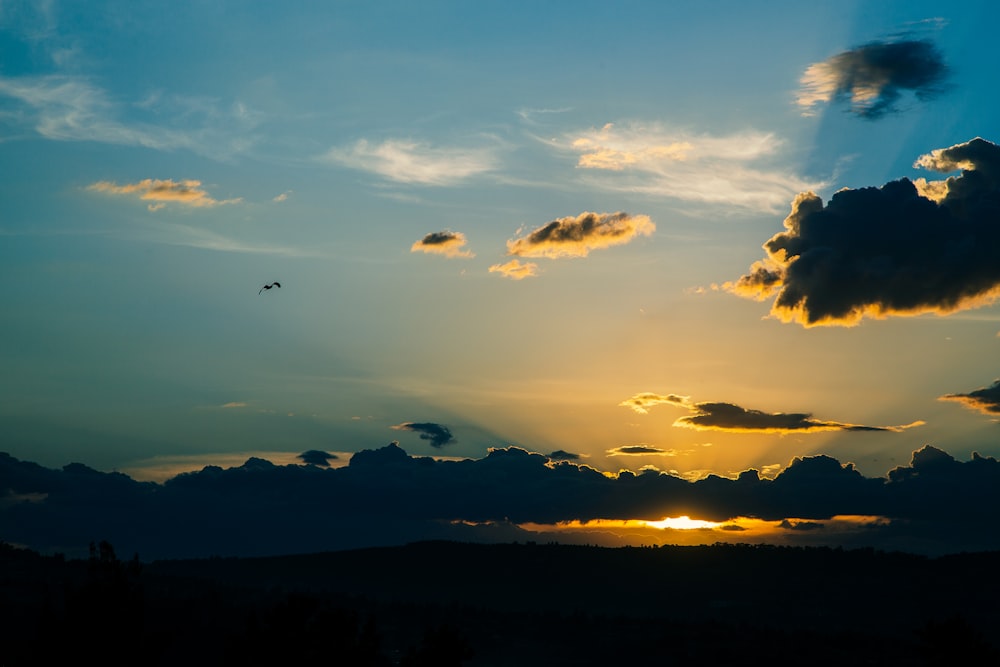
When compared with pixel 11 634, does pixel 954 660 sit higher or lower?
higher

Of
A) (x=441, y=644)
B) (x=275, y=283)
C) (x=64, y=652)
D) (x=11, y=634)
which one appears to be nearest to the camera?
(x=64, y=652)

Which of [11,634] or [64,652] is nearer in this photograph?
[64,652]

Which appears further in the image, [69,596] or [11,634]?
[11,634]

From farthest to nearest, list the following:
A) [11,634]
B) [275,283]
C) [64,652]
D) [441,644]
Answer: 1. [11,634]
2. [275,283]
3. [441,644]
4. [64,652]

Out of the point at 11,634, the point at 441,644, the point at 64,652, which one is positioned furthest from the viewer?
the point at 11,634

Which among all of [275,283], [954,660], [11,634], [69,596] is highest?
[275,283]

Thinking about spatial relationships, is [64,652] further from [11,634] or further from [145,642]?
[11,634]

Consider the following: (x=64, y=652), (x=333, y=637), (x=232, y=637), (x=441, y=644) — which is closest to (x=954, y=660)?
(x=441, y=644)

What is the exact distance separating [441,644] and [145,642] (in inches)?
841

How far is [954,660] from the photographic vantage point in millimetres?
78500

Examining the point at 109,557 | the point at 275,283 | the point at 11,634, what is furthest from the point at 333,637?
the point at 11,634

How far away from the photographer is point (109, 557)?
73312 mm

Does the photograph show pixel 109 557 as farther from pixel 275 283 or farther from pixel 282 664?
pixel 275 283

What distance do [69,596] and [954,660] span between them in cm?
6690
